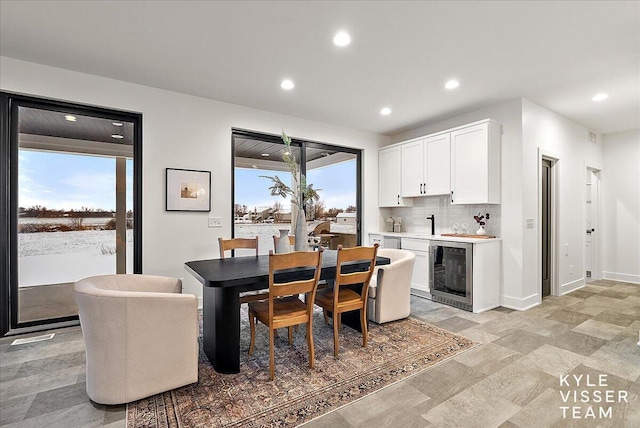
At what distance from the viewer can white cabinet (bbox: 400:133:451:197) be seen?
15.1 feet

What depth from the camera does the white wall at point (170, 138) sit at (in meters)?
3.26

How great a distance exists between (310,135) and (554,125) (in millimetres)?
3591

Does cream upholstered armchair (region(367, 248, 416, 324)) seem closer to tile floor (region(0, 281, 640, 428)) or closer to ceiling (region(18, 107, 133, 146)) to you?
tile floor (region(0, 281, 640, 428))

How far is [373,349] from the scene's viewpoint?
2.78 metres

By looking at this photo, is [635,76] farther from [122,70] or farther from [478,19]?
[122,70]

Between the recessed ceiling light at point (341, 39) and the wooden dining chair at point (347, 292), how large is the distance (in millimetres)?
1754

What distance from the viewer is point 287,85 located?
12.0 ft

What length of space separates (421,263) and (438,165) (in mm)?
1474

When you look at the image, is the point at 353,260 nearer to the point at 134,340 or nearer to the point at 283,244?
the point at 283,244

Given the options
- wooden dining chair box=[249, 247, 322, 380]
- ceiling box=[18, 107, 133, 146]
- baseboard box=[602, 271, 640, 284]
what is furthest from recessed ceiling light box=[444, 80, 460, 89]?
baseboard box=[602, 271, 640, 284]

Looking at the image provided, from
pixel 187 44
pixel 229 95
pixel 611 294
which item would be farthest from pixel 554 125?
pixel 187 44

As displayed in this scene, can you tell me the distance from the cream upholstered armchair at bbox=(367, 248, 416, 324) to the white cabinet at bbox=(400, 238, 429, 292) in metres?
1.07

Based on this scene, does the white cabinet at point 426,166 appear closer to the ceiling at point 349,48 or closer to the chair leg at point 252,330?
the ceiling at point 349,48

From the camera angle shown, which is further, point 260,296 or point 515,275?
point 515,275
